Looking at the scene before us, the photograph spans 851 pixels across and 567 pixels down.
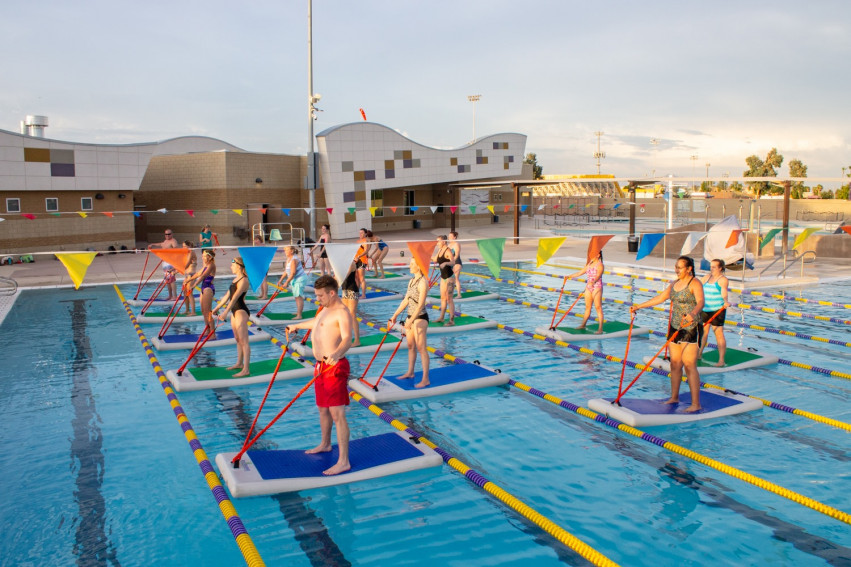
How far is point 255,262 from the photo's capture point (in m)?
9.93

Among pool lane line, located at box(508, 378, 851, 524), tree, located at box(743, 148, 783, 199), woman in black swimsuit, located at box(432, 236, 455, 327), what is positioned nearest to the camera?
pool lane line, located at box(508, 378, 851, 524)

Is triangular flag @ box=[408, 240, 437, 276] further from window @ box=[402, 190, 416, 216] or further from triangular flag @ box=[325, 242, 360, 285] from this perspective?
window @ box=[402, 190, 416, 216]

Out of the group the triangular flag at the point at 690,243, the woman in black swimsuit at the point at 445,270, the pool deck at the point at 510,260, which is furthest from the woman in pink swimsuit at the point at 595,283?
the pool deck at the point at 510,260

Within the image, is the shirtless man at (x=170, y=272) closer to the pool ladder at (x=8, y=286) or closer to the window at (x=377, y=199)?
the pool ladder at (x=8, y=286)

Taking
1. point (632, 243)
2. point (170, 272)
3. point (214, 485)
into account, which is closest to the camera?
point (214, 485)

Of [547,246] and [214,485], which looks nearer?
[214,485]

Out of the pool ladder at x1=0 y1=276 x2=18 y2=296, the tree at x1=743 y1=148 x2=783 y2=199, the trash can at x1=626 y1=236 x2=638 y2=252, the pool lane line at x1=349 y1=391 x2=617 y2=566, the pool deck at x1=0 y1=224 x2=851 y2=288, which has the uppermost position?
the tree at x1=743 y1=148 x2=783 y2=199

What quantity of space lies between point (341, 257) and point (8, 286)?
15.1 m

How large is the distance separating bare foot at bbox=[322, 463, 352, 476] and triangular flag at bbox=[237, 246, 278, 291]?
380cm

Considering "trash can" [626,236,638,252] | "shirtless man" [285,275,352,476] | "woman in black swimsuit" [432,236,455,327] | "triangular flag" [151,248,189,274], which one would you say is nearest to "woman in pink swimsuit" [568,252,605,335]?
"woman in black swimsuit" [432,236,455,327]

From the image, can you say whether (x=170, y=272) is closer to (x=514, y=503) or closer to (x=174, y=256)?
(x=174, y=256)

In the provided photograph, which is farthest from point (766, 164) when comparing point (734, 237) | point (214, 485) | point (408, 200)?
point (214, 485)

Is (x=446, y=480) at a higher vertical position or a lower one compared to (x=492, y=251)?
lower

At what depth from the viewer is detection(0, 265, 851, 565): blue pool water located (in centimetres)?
552
